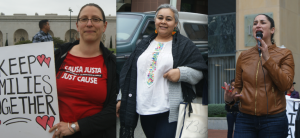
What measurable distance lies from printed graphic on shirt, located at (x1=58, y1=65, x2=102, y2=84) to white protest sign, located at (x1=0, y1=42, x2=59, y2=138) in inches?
5.5

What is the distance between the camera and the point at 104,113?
10.8ft

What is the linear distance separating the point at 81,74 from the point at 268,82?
195 cm

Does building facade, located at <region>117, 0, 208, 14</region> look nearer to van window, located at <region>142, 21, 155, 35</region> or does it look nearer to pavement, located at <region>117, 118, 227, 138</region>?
van window, located at <region>142, 21, 155, 35</region>

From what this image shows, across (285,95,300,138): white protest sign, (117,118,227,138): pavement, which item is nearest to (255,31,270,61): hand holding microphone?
(117,118,227,138): pavement

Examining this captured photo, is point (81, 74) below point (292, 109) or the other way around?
the other way around

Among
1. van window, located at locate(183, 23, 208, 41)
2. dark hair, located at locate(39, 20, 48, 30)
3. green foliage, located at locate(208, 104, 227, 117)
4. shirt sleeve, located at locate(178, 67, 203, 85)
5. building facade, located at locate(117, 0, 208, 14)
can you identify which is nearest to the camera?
shirt sleeve, located at locate(178, 67, 203, 85)

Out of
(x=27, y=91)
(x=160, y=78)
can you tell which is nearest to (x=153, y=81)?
(x=160, y=78)

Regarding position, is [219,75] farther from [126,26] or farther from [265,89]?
[126,26]

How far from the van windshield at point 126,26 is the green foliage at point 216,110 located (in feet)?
4.18

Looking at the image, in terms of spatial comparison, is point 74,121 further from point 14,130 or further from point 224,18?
point 224,18

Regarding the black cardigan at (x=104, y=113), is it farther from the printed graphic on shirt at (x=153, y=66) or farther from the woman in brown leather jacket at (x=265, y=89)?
the woman in brown leather jacket at (x=265, y=89)

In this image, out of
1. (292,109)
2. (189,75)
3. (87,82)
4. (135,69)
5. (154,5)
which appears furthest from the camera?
(292,109)

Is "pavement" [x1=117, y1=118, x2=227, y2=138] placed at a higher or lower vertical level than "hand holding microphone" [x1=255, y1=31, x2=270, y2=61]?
lower

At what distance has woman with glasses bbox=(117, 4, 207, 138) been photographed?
2982 mm
